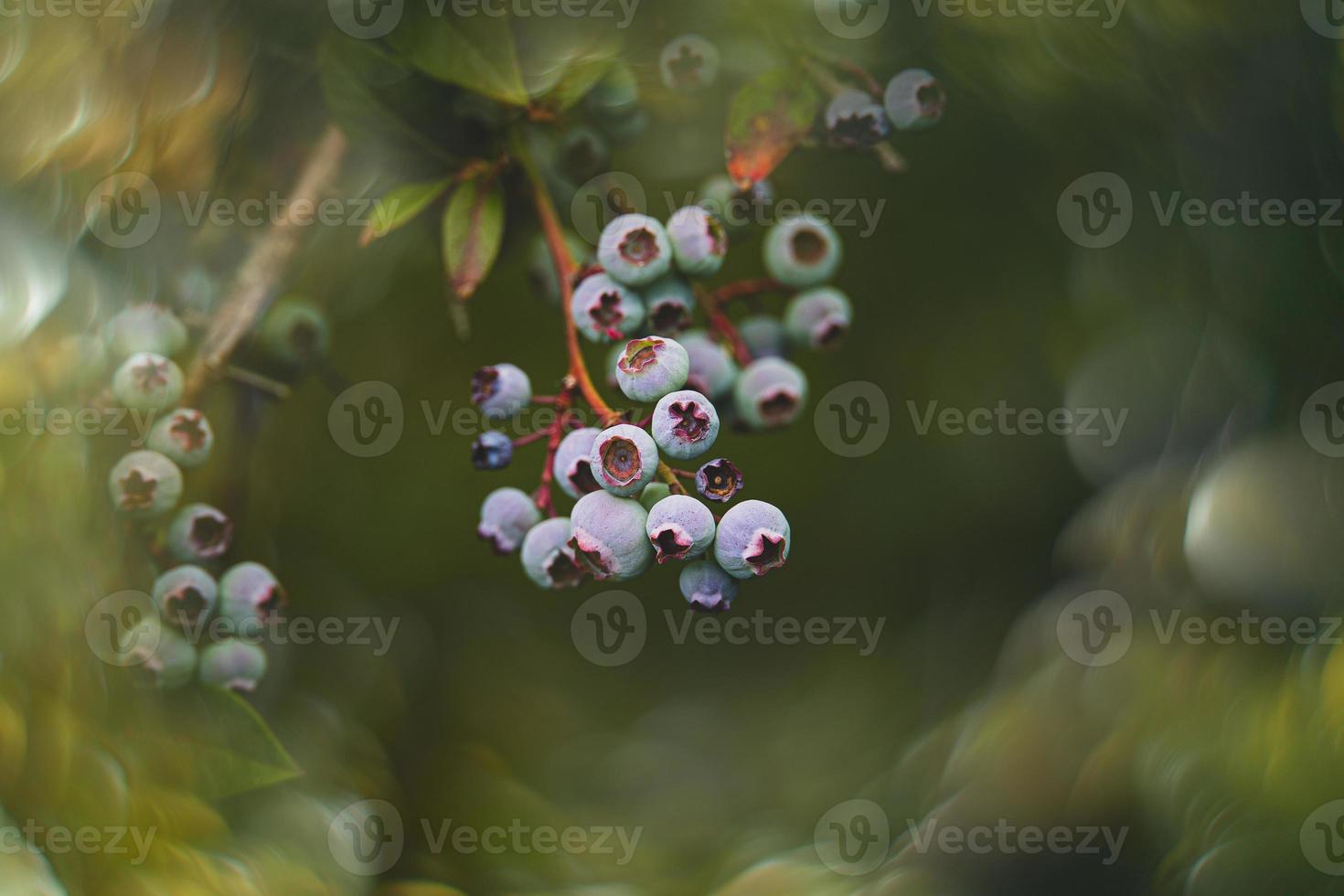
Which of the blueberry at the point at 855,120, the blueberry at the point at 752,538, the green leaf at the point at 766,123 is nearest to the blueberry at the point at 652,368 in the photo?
the blueberry at the point at 752,538

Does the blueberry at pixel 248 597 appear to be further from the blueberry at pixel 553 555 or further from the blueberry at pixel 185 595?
the blueberry at pixel 553 555

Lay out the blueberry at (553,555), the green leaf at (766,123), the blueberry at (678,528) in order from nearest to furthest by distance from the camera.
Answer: the blueberry at (678,528) → the blueberry at (553,555) → the green leaf at (766,123)

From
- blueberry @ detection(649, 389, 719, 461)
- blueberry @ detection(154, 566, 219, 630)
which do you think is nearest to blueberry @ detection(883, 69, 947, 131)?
blueberry @ detection(649, 389, 719, 461)

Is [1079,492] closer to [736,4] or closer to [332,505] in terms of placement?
[736,4]

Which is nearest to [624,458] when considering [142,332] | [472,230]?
[472,230]

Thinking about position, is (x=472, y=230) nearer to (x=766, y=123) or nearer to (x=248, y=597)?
(x=766, y=123)

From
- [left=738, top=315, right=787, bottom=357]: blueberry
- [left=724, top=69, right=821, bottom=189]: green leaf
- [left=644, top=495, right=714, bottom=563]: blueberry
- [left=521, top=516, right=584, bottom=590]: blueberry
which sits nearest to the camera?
[left=644, top=495, right=714, bottom=563]: blueberry

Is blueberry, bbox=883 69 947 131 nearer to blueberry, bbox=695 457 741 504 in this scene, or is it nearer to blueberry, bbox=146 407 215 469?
blueberry, bbox=695 457 741 504

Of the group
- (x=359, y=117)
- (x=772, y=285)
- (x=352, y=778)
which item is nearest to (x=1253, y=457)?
(x=772, y=285)
